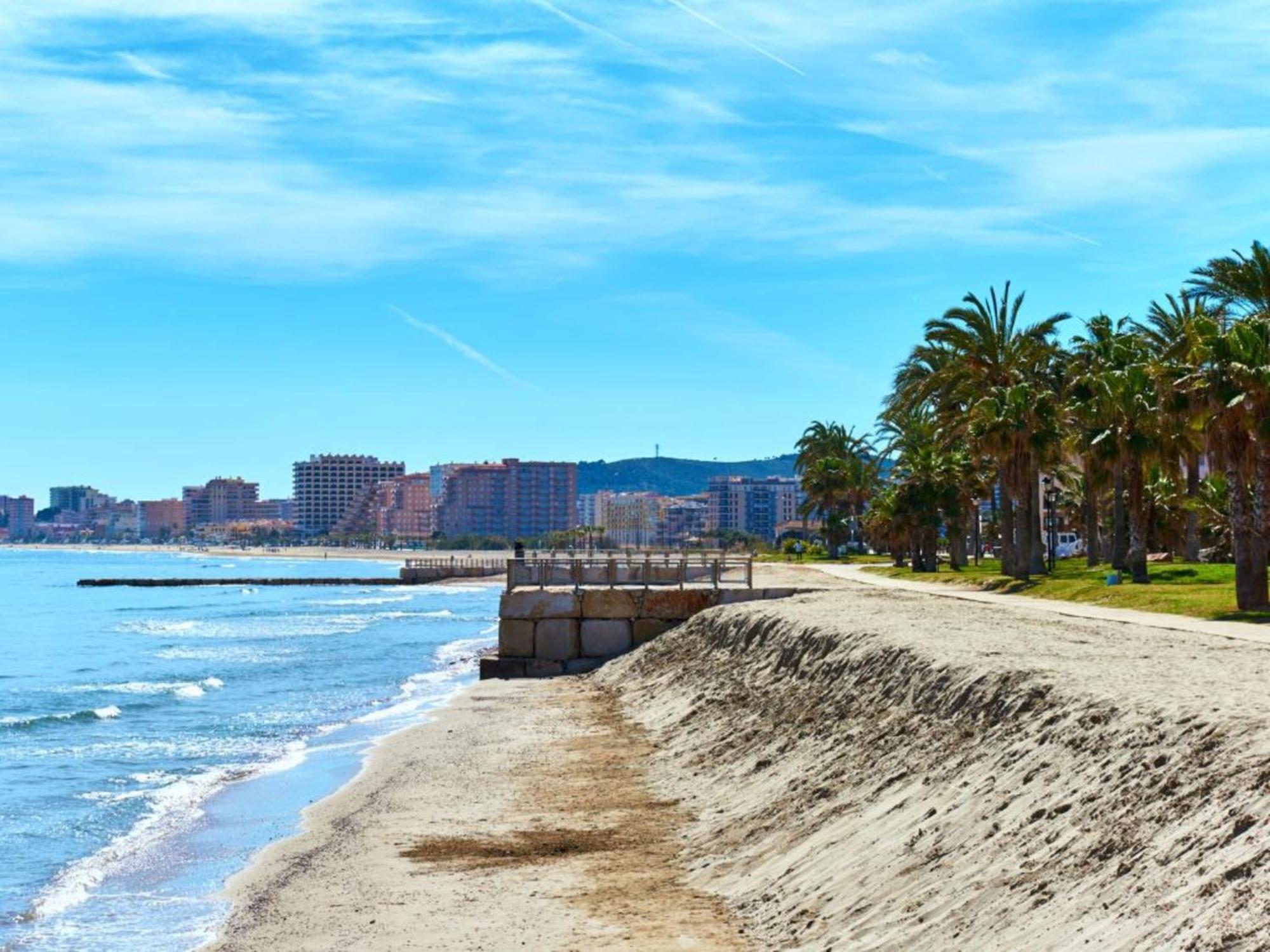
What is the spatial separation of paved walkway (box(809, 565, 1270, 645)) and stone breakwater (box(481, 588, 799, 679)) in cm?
593

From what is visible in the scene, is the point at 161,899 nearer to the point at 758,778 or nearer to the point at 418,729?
the point at 758,778

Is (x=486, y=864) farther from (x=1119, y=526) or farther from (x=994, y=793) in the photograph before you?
(x=1119, y=526)

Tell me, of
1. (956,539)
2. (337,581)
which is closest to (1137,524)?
(956,539)

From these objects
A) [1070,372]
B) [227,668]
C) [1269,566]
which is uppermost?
[1070,372]

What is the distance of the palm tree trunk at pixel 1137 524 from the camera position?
40156 mm

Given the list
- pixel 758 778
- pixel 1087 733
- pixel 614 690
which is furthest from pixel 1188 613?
pixel 1087 733

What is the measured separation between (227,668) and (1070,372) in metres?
31.0

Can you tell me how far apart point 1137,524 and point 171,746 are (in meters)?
26.1

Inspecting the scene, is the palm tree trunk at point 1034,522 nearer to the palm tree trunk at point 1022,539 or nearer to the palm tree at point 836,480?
the palm tree trunk at point 1022,539

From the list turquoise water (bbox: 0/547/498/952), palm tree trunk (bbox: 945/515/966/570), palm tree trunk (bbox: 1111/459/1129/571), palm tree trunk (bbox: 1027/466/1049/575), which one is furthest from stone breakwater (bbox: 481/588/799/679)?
palm tree trunk (bbox: 945/515/966/570)

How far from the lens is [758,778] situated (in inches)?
727

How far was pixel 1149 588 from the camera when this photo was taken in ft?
115

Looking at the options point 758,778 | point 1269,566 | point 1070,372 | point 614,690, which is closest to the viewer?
point 758,778

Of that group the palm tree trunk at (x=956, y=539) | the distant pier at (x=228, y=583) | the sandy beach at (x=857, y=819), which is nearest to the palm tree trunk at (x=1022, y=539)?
the palm tree trunk at (x=956, y=539)
